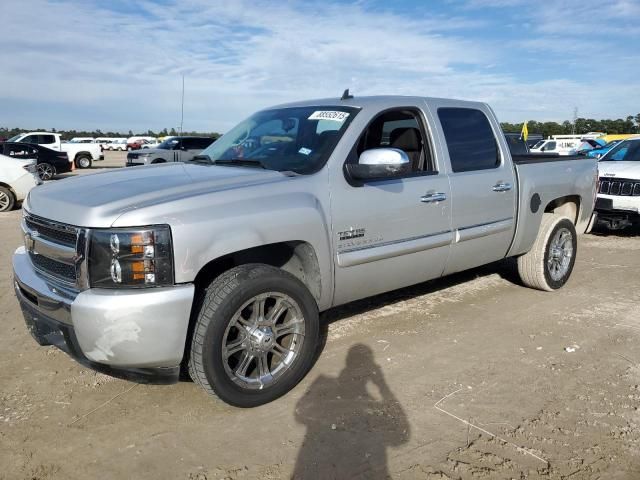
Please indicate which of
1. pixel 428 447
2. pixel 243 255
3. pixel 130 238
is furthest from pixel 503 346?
pixel 130 238

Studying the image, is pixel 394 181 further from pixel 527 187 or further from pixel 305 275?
pixel 527 187

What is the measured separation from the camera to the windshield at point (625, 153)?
31.4ft

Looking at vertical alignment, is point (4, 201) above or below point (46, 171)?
below

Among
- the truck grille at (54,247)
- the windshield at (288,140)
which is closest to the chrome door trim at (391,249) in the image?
the windshield at (288,140)

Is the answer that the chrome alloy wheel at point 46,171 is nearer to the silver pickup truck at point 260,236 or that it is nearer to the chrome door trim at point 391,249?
the silver pickup truck at point 260,236

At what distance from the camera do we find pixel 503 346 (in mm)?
4195

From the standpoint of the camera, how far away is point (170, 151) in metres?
20.2

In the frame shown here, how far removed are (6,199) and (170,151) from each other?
9217 millimetres

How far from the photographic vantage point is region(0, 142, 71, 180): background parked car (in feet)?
56.5

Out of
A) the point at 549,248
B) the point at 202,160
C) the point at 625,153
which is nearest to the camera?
the point at 202,160

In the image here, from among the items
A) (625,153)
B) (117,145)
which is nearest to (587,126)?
(117,145)

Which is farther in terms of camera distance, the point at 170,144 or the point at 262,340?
the point at 170,144

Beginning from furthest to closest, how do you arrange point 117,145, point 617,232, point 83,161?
1. point 117,145
2. point 83,161
3. point 617,232

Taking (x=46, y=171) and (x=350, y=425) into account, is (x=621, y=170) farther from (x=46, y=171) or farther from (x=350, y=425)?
(x=46, y=171)
